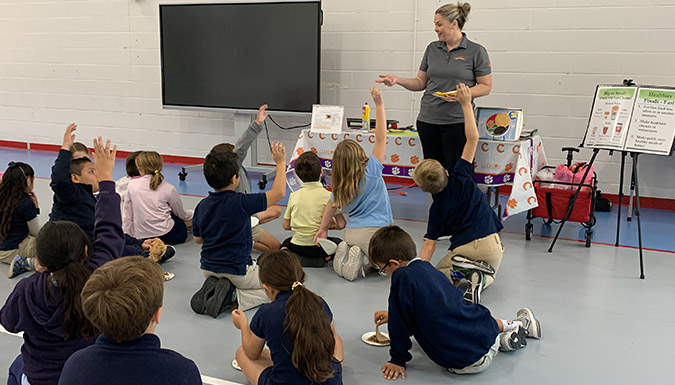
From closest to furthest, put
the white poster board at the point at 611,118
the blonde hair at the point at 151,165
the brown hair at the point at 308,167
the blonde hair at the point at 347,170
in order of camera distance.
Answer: the blonde hair at the point at 347,170
the brown hair at the point at 308,167
the blonde hair at the point at 151,165
the white poster board at the point at 611,118

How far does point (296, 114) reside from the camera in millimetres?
6859

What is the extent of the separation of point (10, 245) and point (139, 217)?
803 millimetres

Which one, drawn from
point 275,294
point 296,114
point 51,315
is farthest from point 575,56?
point 51,315

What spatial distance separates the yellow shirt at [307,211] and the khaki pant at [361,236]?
27 centimetres

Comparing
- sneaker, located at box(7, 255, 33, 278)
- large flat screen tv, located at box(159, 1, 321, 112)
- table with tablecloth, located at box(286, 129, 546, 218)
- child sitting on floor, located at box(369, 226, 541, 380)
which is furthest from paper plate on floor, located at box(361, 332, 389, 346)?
large flat screen tv, located at box(159, 1, 321, 112)

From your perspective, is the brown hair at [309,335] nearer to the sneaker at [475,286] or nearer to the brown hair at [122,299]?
the brown hair at [122,299]

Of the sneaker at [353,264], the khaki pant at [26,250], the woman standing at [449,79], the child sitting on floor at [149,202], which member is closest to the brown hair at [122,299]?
the sneaker at [353,264]

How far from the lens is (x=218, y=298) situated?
3.49m

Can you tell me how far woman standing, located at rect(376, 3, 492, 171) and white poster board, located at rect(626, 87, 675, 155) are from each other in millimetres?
1034

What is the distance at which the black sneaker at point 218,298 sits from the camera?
3.48 meters

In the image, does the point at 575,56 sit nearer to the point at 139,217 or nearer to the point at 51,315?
the point at 139,217

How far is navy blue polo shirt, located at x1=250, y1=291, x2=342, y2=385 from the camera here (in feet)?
7.56

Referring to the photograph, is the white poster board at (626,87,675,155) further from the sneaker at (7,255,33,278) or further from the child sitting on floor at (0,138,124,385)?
the sneaker at (7,255,33,278)

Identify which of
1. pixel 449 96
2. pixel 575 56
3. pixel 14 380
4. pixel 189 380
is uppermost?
pixel 575 56
